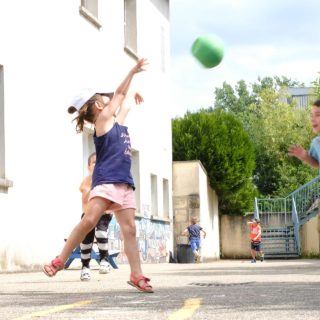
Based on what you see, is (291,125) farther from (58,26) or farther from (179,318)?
(179,318)

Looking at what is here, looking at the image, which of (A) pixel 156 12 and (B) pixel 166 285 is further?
(A) pixel 156 12

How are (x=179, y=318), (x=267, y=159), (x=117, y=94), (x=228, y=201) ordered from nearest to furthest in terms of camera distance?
(x=179, y=318) < (x=117, y=94) < (x=228, y=201) < (x=267, y=159)

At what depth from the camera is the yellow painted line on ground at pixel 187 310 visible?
17.8ft

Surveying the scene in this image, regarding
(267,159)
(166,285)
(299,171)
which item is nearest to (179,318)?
(166,285)

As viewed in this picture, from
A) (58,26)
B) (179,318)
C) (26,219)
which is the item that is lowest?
(179,318)

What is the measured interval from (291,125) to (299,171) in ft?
33.6

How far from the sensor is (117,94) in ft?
26.2

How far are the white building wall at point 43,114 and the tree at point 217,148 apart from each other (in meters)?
13.7

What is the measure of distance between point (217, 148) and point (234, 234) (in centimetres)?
641

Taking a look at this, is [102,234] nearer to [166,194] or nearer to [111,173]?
[111,173]

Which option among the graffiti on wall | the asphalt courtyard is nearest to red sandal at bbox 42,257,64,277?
the asphalt courtyard

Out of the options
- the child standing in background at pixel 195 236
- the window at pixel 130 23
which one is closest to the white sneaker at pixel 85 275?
the window at pixel 130 23

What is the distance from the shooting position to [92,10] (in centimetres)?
2008

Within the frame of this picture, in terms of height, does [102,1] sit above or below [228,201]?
above
